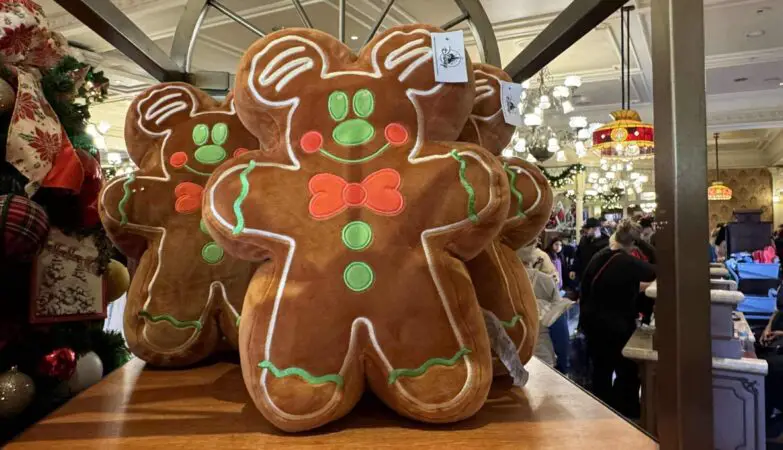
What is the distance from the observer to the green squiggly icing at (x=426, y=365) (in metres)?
0.54

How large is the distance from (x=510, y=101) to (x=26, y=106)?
2.23 feet

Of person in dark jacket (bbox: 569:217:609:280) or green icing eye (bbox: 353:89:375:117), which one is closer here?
green icing eye (bbox: 353:89:375:117)

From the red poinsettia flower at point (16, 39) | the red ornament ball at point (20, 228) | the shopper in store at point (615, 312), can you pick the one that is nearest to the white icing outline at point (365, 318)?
the red ornament ball at point (20, 228)

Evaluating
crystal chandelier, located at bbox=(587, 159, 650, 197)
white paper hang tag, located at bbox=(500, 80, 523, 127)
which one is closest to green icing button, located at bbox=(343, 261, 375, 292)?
white paper hang tag, located at bbox=(500, 80, 523, 127)

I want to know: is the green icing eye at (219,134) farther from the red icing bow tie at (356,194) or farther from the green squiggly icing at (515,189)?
the green squiggly icing at (515,189)

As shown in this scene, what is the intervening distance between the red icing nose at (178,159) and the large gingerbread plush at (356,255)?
0.22 metres

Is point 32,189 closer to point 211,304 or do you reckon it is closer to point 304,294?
point 211,304

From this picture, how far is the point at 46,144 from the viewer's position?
0.78 metres

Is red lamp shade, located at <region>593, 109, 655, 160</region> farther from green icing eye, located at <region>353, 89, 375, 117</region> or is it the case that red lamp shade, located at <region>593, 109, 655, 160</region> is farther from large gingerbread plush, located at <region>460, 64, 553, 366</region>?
green icing eye, located at <region>353, 89, 375, 117</region>

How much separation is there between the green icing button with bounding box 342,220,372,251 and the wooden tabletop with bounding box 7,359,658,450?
0.18 m

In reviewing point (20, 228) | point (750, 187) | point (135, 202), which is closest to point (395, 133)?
point (135, 202)

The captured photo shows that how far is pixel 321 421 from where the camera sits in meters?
0.53

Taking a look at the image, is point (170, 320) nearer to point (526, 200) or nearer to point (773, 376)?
point (526, 200)

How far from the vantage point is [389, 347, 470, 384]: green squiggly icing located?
0.54 m
